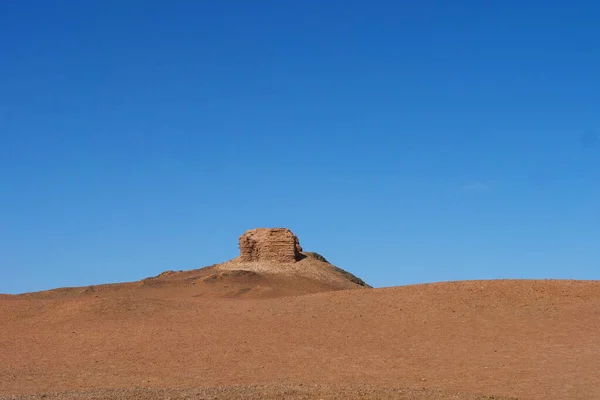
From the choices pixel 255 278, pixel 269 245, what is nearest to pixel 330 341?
pixel 255 278

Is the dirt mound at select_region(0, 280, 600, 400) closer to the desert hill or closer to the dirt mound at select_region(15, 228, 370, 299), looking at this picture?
the desert hill

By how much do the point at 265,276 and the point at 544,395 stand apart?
104 ft

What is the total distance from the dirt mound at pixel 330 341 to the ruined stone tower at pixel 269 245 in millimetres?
19389

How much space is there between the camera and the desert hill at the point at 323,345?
18000 millimetres

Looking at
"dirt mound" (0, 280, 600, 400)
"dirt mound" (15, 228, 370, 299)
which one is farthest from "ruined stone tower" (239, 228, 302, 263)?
"dirt mound" (0, 280, 600, 400)

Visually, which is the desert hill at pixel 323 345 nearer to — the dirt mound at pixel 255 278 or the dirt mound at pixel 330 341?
the dirt mound at pixel 330 341

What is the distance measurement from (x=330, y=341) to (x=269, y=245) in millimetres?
28118

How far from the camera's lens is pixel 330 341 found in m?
24.0

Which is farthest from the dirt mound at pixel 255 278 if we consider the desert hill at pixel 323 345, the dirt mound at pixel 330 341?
the desert hill at pixel 323 345

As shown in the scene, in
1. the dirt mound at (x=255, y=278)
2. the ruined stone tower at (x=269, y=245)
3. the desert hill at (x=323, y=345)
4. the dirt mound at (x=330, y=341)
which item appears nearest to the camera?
the desert hill at (x=323, y=345)

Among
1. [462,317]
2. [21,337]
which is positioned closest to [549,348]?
[462,317]

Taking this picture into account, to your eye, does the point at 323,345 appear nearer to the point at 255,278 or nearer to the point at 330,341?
the point at 330,341

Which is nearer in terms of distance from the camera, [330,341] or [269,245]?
[330,341]

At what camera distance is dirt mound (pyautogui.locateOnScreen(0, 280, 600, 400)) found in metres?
19.2
